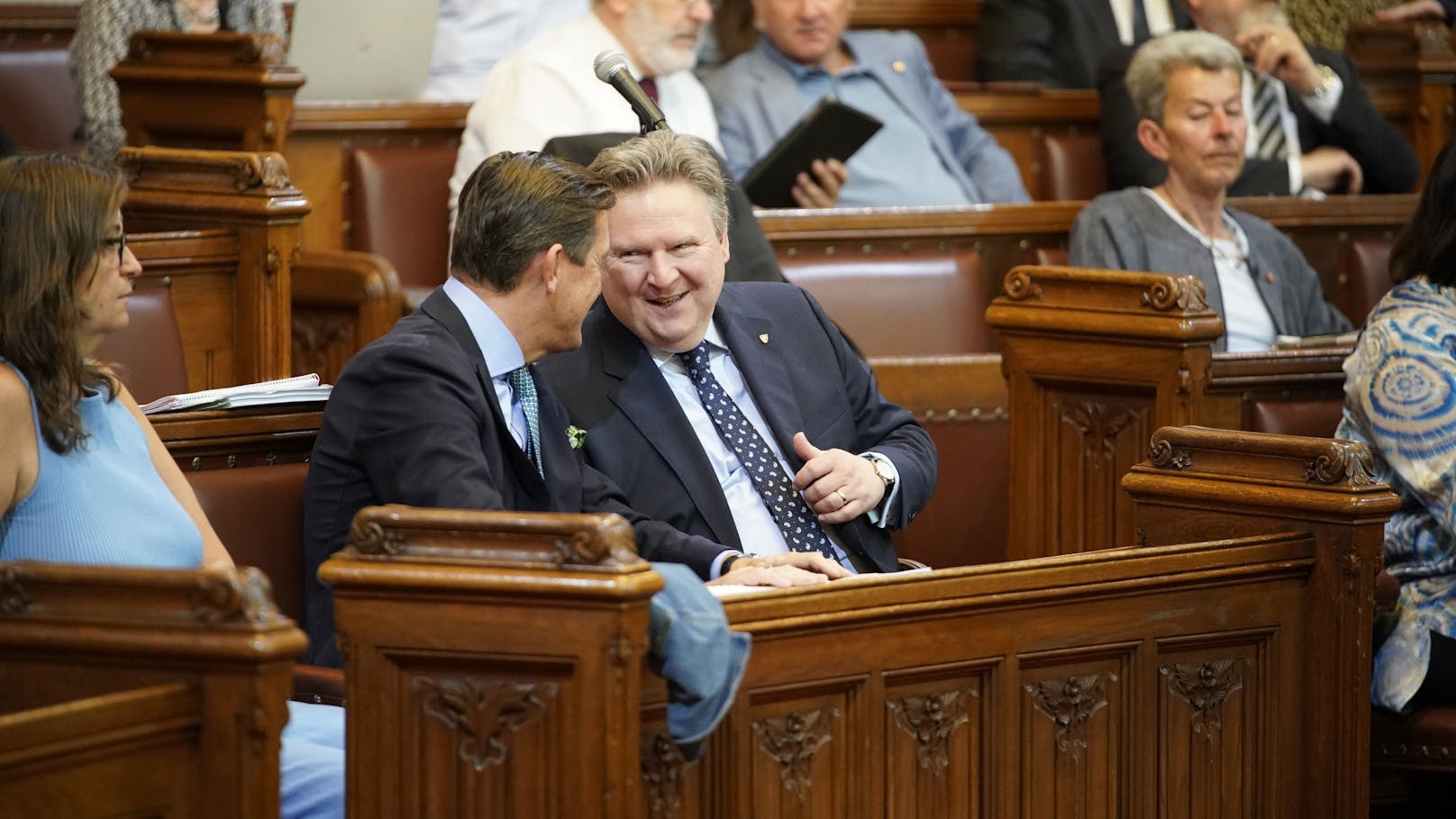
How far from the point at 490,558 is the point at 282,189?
1894mm

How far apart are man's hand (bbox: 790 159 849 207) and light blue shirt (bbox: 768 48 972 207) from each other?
196 millimetres

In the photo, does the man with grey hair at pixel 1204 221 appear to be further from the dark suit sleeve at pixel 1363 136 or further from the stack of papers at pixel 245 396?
the stack of papers at pixel 245 396

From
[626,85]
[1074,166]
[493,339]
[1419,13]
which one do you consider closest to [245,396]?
[493,339]

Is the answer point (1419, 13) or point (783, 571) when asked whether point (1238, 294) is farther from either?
point (1419, 13)

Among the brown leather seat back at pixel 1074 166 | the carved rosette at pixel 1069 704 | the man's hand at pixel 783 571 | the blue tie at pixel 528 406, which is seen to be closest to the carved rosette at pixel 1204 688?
the carved rosette at pixel 1069 704

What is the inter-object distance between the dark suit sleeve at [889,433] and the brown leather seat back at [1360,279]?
1.92 m

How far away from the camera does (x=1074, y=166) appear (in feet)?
16.6

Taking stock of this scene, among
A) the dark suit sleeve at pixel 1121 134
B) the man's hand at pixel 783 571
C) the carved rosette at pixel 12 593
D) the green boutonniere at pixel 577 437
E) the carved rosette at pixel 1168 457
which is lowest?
the man's hand at pixel 783 571

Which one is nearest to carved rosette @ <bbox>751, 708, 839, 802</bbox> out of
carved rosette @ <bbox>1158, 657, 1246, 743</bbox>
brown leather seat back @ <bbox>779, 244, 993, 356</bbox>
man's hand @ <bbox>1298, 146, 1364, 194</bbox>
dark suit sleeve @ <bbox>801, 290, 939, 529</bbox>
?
carved rosette @ <bbox>1158, 657, 1246, 743</bbox>

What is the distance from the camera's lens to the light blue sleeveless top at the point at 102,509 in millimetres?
2066

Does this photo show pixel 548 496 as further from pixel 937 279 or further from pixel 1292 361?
pixel 937 279

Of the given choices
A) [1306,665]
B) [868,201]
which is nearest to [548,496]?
[1306,665]

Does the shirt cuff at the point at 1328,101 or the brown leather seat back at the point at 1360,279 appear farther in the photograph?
the shirt cuff at the point at 1328,101

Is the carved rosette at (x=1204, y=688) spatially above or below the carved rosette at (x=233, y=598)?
below
